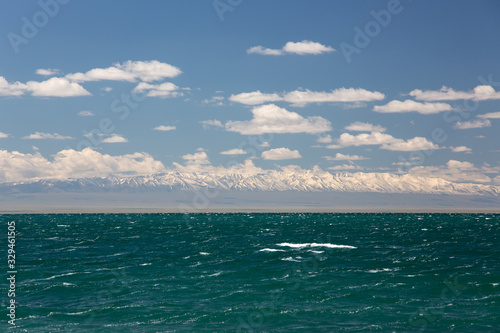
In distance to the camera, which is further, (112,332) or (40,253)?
(40,253)

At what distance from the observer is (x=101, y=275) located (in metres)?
55.1

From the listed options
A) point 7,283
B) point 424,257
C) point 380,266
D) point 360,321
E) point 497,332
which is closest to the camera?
point 497,332

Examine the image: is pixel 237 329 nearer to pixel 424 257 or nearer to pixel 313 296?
pixel 313 296

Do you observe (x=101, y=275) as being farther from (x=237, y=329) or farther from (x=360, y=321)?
(x=360, y=321)

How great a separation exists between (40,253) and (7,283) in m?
30.9

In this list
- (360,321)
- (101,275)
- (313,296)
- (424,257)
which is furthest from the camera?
(424,257)

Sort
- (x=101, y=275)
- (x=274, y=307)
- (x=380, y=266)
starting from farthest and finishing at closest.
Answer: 1. (x=380, y=266)
2. (x=101, y=275)
3. (x=274, y=307)

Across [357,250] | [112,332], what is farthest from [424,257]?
[112,332]

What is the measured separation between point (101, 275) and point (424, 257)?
45632 millimetres

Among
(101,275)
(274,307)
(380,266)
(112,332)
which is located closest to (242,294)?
(274,307)

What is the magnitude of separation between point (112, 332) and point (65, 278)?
22259 millimetres

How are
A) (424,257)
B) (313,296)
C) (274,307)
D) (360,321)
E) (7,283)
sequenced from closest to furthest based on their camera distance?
(360,321) → (274,307) → (313,296) → (7,283) → (424,257)

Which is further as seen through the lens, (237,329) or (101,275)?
(101,275)

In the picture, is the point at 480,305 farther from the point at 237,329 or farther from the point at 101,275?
the point at 101,275
